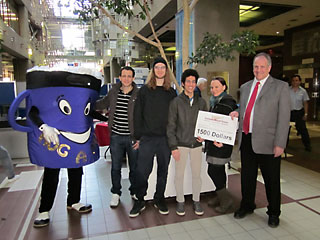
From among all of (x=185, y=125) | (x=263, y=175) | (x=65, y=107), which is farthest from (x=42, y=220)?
(x=263, y=175)

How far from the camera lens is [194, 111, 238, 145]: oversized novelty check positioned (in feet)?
8.64

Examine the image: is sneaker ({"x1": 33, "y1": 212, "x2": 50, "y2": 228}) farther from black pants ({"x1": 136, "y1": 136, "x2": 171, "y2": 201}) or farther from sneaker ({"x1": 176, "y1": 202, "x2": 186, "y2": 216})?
sneaker ({"x1": 176, "y1": 202, "x2": 186, "y2": 216})

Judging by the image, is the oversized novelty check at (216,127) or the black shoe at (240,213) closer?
the oversized novelty check at (216,127)

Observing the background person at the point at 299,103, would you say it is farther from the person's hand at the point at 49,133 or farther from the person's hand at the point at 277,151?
the person's hand at the point at 49,133

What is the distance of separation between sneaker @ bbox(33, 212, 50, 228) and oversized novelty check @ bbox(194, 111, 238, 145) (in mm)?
Result: 1853

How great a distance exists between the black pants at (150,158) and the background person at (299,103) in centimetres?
413

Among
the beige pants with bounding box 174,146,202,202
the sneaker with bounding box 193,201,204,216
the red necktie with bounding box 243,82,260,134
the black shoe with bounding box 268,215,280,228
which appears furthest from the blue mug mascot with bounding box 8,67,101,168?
the black shoe with bounding box 268,215,280,228

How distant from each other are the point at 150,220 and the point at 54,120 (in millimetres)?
1472

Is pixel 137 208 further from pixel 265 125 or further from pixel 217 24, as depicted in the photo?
pixel 217 24

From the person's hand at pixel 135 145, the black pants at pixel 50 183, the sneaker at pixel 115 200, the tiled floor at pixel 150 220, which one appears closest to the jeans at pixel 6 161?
the tiled floor at pixel 150 220

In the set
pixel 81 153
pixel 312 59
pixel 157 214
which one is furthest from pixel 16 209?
pixel 312 59

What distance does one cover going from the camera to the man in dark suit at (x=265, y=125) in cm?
242

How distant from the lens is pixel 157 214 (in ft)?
9.56

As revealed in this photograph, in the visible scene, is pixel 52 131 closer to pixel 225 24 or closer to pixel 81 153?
pixel 81 153
